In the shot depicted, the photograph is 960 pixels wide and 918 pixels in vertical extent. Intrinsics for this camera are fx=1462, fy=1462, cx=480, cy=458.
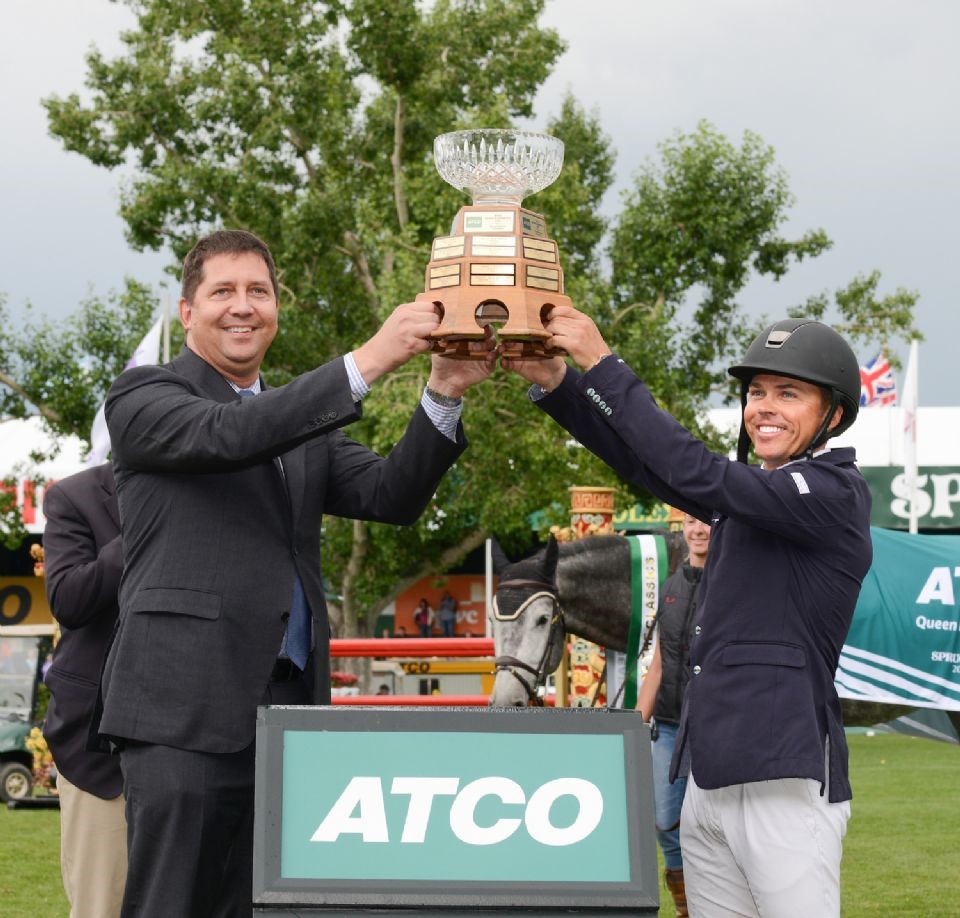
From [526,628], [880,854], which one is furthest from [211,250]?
[880,854]

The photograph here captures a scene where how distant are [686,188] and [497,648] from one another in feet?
50.8

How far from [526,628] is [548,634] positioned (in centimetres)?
13

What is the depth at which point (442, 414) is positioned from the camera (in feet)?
11.1

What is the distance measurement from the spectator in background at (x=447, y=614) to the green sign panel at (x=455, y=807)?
24.7 meters

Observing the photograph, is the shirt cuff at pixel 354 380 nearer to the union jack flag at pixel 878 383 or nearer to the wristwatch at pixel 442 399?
the wristwatch at pixel 442 399

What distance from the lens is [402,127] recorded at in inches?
846

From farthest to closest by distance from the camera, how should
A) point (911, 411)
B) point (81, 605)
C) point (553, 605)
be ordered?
point (911, 411), point (553, 605), point (81, 605)

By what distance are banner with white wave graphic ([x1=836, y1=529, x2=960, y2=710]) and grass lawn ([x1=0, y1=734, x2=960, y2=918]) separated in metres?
1.16

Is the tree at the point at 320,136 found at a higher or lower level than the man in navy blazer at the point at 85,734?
higher

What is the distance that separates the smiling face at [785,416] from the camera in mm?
3330

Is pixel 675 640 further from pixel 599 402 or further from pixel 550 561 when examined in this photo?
pixel 599 402

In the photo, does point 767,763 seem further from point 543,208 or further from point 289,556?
point 543,208

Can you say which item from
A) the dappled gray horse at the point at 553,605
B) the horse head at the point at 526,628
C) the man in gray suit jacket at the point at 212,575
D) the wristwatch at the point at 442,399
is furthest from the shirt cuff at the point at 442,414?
the horse head at the point at 526,628

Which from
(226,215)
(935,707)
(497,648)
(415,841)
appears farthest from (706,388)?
(415,841)
